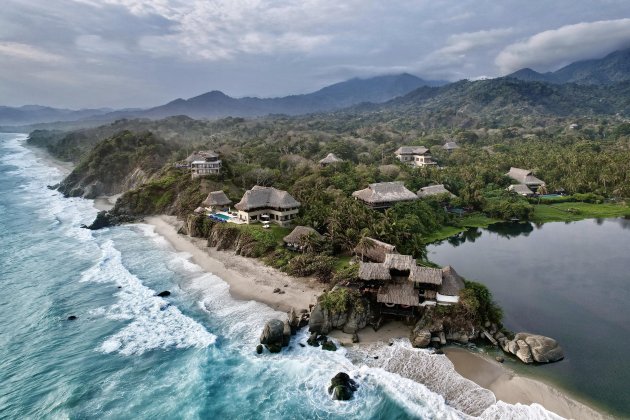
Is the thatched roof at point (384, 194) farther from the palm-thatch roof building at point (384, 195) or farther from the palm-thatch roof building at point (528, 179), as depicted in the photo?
the palm-thatch roof building at point (528, 179)

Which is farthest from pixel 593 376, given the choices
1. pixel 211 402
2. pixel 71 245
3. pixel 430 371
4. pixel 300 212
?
pixel 71 245

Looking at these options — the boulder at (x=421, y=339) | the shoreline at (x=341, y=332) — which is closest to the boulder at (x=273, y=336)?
the shoreline at (x=341, y=332)

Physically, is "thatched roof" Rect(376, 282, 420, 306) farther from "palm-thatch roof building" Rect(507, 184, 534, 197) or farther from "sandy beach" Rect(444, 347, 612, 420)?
"palm-thatch roof building" Rect(507, 184, 534, 197)

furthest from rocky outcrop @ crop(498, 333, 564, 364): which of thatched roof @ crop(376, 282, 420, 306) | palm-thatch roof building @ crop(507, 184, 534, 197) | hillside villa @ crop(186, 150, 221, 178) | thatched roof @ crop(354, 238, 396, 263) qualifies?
hillside villa @ crop(186, 150, 221, 178)

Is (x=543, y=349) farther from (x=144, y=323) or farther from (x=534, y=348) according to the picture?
(x=144, y=323)

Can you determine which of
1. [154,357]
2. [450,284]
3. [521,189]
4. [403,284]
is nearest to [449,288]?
[450,284]

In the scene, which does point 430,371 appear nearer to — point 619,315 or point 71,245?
point 619,315
